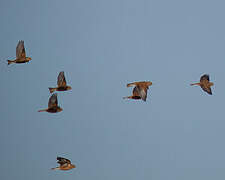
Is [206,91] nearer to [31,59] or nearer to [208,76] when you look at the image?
[208,76]

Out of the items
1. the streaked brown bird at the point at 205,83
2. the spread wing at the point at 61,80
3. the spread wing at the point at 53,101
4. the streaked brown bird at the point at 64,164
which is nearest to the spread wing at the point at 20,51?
the spread wing at the point at 61,80

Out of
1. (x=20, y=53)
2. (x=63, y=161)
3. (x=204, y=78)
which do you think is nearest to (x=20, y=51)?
(x=20, y=53)

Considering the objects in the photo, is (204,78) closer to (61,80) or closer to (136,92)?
(136,92)

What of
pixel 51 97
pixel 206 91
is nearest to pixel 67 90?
pixel 51 97

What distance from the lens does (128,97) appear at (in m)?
21.8

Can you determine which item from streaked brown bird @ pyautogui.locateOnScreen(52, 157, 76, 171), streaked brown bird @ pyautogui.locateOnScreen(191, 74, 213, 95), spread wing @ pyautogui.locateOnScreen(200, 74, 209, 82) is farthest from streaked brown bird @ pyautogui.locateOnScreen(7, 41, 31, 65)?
spread wing @ pyautogui.locateOnScreen(200, 74, 209, 82)

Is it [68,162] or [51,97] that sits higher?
[51,97]

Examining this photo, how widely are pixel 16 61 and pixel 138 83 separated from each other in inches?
196

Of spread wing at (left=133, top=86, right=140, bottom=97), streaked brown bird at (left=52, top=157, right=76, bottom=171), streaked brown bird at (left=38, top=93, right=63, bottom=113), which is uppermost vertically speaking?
spread wing at (left=133, top=86, right=140, bottom=97)

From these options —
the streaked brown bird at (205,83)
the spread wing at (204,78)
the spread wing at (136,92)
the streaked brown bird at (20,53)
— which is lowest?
the spread wing at (136,92)

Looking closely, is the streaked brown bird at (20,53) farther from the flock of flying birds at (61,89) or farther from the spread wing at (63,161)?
the spread wing at (63,161)

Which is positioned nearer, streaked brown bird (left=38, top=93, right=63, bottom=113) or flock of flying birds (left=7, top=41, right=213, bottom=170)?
flock of flying birds (left=7, top=41, right=213, bottom=170)

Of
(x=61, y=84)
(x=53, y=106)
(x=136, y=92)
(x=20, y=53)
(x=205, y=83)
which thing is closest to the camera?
(x=136, y=92)

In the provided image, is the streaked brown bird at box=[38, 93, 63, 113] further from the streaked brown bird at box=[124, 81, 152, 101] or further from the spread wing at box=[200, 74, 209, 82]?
the spread wing at box=[200, 74, 209, 82]
